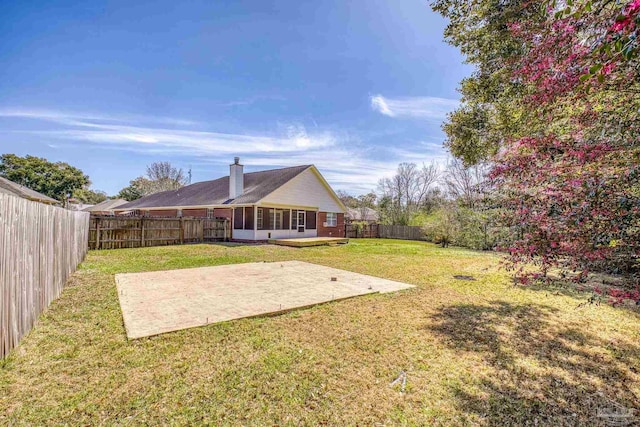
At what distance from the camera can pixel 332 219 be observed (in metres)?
22.8

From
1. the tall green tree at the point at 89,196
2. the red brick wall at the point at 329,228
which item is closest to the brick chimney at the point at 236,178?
the red brick wall at the point at 329,228

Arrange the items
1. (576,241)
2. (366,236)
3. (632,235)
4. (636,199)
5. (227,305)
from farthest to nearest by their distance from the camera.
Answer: (366,236) → (227,305) → (576,241) → (632,235) → (636,199)

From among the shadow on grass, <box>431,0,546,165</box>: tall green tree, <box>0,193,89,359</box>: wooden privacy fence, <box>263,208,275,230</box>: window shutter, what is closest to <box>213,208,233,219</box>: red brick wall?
<box>263,208,275,230</box>: window shutter

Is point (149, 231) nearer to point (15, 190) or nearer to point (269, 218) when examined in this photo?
point (269, 218)

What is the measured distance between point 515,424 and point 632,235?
1677 millimetres

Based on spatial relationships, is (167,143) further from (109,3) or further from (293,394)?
(293,394)

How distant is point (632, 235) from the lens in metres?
2.12

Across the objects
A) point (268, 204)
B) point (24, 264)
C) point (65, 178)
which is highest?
point (65, 178)

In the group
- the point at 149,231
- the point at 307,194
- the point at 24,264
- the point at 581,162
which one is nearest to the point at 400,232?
the point at 307,194

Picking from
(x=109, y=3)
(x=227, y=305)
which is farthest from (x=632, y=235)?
(x=109, y=3)

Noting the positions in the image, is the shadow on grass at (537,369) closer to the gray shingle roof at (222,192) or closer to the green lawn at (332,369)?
A: the green lawn at (332,369)

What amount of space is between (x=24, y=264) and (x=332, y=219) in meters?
20.0

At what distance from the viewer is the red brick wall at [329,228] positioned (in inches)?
854

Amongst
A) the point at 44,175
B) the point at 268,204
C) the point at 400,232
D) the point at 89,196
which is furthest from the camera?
the point at 89,196
